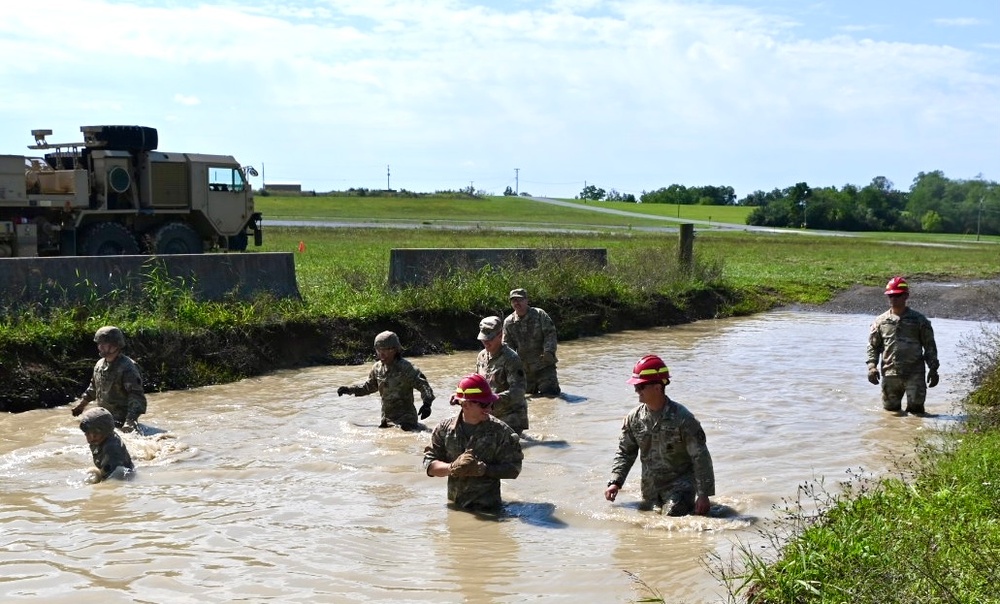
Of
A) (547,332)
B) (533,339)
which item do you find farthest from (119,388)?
(547,332)

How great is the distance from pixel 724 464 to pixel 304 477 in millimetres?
3928

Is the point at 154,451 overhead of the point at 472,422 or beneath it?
beneath

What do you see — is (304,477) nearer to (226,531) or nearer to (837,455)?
(226,531)

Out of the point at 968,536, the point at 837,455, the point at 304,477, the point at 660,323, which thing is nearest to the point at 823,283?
the point at 660,323

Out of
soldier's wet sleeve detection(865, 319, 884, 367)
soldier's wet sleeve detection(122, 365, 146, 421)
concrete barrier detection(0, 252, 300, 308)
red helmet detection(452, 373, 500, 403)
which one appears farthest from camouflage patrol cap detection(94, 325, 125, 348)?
soldier's wet sleeve detection(865, 319, 884, 367)

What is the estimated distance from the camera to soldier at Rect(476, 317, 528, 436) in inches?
426

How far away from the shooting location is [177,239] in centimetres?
2508

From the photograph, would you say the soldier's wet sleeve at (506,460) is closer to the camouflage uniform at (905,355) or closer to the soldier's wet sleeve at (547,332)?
the soldier's wet sleeve at (547,332)

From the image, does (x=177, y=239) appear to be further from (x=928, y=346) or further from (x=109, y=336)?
(x=928, y=346)

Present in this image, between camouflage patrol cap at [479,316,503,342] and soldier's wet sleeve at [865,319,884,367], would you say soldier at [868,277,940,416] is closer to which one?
soldier's wet sleeve at [865,319,884,367]

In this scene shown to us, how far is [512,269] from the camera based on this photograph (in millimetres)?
20484

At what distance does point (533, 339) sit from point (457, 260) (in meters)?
6.65

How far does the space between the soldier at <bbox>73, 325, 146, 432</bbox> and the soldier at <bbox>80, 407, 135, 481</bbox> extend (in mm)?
1555

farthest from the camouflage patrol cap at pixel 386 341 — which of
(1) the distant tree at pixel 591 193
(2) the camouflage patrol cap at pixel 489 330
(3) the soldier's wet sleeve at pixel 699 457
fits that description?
(1) the distant tree at pixel 591 193
